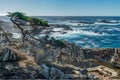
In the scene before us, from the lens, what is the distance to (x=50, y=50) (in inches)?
720

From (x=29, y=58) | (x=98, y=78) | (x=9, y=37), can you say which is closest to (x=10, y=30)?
(x=9, y=37)

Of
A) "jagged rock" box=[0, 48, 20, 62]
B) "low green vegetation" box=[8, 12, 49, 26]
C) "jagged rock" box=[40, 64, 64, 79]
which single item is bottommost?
"jagged rock" box=[40, 64, 64, 79]

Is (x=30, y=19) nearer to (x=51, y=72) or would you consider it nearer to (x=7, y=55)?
(x=7, y=55)

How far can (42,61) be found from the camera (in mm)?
17141

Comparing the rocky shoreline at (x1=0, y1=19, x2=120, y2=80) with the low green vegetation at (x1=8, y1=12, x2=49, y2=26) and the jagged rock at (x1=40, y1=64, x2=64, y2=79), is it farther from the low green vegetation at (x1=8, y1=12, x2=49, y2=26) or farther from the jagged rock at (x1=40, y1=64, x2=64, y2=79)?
the low green vegetation at (x1=8, y1=12, x2=49, y2=26)

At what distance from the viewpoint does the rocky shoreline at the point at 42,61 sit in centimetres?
1527

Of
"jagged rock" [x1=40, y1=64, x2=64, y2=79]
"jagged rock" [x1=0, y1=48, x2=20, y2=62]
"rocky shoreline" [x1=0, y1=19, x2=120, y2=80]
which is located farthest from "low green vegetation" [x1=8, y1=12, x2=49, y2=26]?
"jagged rock" [x1=40, y1=64, x2=64, y2=79]

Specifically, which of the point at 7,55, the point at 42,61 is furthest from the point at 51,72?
the point at 7,55

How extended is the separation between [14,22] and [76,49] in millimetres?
5318

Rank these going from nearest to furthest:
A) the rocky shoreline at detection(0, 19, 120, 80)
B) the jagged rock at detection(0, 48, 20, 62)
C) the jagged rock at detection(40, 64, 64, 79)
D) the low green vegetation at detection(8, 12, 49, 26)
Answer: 1. the jagged rock at detection(40, 64, 64, 79)
2. the rocky shoreline at detection(0, 19, 120, 80)
3. the jagged rock at detection(0, 48, 20, 62)
4. the low green vegetation at detection(8, 12, 49, 26)

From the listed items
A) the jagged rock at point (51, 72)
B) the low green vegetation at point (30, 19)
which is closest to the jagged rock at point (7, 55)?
the jagged rock at point (51, 72)

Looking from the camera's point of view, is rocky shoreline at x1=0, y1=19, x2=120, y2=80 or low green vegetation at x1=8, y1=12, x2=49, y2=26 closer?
rocky shoreline at x1=0, y1=19, x2=120, y2=80

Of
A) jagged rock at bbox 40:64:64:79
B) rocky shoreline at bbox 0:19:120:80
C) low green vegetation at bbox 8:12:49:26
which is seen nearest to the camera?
jagged rock at bbox 40:64:64:79

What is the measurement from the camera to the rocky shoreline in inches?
601
